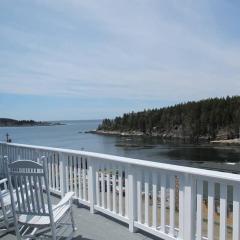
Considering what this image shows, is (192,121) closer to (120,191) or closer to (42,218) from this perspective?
(120,191)

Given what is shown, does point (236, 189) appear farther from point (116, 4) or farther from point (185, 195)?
point (116, 4)

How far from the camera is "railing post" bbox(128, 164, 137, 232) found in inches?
163

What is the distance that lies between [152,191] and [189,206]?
585 mm

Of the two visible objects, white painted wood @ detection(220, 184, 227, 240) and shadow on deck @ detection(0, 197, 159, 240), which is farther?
shadow on deck @ detection(0, 197, 159, 240)

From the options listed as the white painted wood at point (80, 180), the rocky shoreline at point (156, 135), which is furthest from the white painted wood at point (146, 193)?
the rocky shoreline at point (156, 135)

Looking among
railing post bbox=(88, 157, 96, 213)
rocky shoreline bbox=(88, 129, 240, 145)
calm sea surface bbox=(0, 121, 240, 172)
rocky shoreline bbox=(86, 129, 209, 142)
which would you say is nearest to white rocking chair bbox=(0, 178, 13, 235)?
railing post bbox=(88, 157, 96, 213)

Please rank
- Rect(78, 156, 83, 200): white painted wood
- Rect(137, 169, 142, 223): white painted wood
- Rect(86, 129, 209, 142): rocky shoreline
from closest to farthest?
Rect(137, 169, 142, 223): white painted wood → Rect(78, 156, 83, 200): white painted wood → Rect(86, 129, 209, 142): rocky shoreline

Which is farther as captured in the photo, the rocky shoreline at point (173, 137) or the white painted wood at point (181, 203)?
the rocky shoreline at point (173, 137)

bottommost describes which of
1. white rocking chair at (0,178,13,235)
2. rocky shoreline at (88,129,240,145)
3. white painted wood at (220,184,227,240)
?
rocky shoreline at (88,129,240,145)

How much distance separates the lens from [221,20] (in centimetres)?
1341

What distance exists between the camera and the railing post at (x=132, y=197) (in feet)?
13.5

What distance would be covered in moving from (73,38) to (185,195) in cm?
942

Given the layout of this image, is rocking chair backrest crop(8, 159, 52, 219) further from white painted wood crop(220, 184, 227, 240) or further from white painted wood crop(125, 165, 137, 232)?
white painted wood crop(220, 184, 227, 240)

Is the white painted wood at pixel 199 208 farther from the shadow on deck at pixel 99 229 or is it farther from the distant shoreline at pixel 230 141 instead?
the distant shoreline at pixel 230 141
